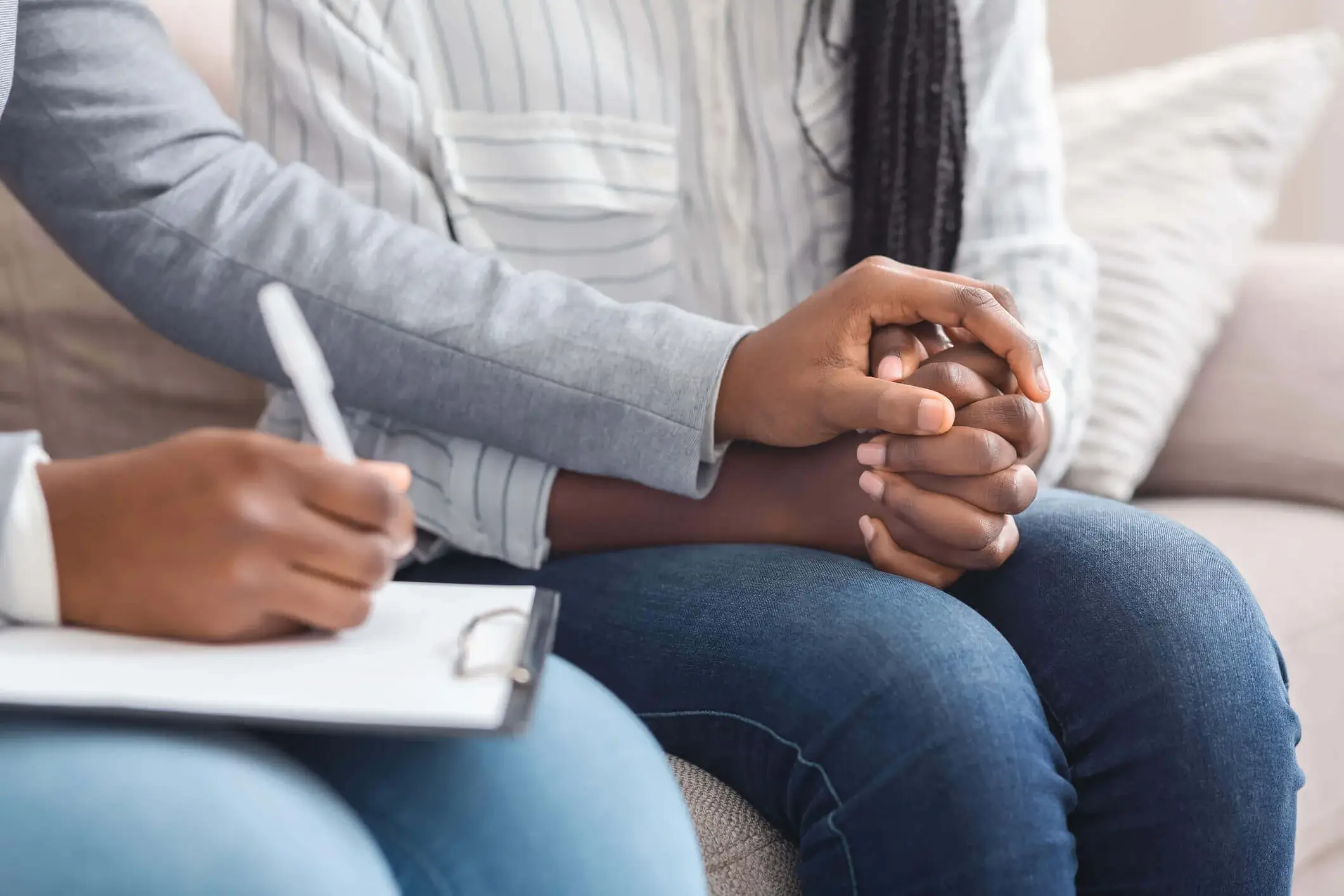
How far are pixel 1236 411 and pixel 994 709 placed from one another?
0.62m

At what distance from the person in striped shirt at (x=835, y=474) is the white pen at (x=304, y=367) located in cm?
20

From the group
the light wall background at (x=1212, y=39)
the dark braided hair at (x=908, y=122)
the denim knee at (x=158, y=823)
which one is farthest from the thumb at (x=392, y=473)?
the light wall background at (x=1212, y=39)

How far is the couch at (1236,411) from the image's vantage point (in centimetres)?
85

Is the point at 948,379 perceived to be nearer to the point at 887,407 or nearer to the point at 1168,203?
the point at 887,407

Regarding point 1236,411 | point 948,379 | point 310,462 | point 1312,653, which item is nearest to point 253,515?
point 310,462

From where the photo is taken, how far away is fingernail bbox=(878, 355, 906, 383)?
2.06 ft

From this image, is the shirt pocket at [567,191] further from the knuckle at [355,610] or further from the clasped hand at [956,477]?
the knuckle at [355,610]

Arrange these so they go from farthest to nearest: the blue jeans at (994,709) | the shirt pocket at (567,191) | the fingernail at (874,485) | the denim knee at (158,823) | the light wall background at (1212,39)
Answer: the light wall background at (1212,39), the shirt pocket at (567,191), the fingernail at (874,485), the blue jeans at (994,709), the denim knee at (158,823)

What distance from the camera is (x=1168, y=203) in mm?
1084

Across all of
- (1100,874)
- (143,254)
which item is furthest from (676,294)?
(1100,874)

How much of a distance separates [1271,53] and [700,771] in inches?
37.2

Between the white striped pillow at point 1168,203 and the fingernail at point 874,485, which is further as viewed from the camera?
the white striped pillow at point 1168,203

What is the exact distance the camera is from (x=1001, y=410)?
62 cm

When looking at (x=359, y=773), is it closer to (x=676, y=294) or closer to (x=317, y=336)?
(x=317, y=336)
